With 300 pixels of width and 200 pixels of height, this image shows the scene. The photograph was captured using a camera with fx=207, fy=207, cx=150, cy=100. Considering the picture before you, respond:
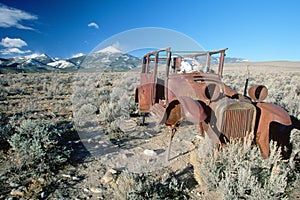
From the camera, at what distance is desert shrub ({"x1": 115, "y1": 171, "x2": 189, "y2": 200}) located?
3045mm

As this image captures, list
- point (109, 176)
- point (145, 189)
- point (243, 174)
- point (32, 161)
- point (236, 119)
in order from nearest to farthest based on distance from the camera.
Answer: point (243, 174) → point (145, 189) → point (236, 119) → point (109, 176) → point (32, 161)

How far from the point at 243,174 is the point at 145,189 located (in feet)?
4.72

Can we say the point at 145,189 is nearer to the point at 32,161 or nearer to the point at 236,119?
the point at 236,119

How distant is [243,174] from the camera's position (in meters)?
2.91

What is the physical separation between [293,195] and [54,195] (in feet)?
12.5

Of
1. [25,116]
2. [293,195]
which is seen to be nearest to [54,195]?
[293,195]

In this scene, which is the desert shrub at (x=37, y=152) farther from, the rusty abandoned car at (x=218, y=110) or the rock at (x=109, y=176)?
the rusty abandoned car at (x=218, y=110)

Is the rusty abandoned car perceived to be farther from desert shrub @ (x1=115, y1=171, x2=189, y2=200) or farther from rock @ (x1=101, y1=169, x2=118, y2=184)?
rock @ (x1=101, y1=169, x2=118, y2=184)

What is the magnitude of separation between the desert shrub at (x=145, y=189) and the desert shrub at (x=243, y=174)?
0.48 meters

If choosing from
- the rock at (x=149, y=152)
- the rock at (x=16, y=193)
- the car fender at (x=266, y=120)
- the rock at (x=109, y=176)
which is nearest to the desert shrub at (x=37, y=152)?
the rock at (x=16, y=193)

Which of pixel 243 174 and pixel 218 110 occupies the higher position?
pixel 218 110

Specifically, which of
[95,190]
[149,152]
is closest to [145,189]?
[95,190]

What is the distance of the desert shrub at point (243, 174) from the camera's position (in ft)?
9.34

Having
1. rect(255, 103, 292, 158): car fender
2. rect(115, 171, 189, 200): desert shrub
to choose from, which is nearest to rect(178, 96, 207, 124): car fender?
rect(115, 171, 189, 200): desert shrub
